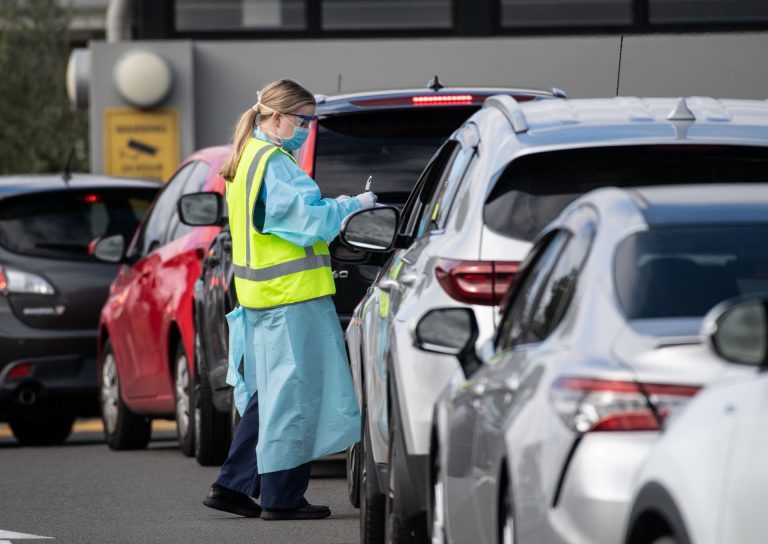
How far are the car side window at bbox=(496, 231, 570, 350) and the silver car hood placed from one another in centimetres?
68

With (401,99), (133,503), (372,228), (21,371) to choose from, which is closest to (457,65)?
(21,371)

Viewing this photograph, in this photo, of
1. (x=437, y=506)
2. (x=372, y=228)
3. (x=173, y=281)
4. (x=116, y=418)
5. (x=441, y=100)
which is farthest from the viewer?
(x=116, y=418)

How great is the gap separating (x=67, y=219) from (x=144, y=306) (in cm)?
193

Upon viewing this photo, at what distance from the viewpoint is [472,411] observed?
5.47m

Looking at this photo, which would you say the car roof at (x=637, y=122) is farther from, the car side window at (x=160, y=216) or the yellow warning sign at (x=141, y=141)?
the yellow warning sign at (x=141, y=141)

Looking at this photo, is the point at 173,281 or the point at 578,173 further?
the point at 173,281

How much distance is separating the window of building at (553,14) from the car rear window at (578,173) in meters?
15.6

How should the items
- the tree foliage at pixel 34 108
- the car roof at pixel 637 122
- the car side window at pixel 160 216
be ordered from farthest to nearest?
the tree foliage at pixel 34 108 < the car side window at pixel 160 216 < the car roof at pixel 637 122

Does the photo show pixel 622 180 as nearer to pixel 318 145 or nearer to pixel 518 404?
pixel 518 404

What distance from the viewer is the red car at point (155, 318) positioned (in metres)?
12.3

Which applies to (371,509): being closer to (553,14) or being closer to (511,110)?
(511,110)

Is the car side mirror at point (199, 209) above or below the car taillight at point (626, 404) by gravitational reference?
below

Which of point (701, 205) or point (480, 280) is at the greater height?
point (701, 205)

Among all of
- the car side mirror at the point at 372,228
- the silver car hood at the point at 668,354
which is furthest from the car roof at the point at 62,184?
the silver car hood at the point at 668,354
